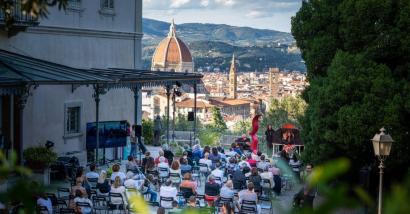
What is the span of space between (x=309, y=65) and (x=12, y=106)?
26.7 ft

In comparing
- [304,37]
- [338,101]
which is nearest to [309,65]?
[304,37]

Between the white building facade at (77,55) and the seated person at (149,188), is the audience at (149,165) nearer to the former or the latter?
the seated person at (149,188)

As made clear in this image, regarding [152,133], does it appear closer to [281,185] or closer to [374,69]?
[281,185]

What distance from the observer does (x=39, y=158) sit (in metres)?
17.5

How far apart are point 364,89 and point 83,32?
11.5 meters

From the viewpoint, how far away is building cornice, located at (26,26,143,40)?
71.7 feet

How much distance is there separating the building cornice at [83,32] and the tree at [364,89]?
8.98 m

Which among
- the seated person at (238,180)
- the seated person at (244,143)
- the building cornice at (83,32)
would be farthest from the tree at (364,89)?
the building cornice at (83,32)

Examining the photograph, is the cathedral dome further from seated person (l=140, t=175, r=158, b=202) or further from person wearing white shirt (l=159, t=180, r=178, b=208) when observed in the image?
person wearing white shirt (l=159, t=180, r=178, b=208)

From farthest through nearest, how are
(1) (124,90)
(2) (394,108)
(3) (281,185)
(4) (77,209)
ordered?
(1) (124,90)
(3) (281,185)
(2) (394,108)
(4) (77,209)

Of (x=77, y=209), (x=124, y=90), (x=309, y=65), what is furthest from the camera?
(x=124, y=90)

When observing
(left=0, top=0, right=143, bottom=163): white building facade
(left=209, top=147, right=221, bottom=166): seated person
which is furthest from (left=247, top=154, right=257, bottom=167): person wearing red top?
(left=0, top=0, right=143, bottom=163): white building facade

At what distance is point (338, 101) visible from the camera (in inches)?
627

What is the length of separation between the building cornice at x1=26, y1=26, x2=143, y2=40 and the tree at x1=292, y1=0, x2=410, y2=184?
8.98m
